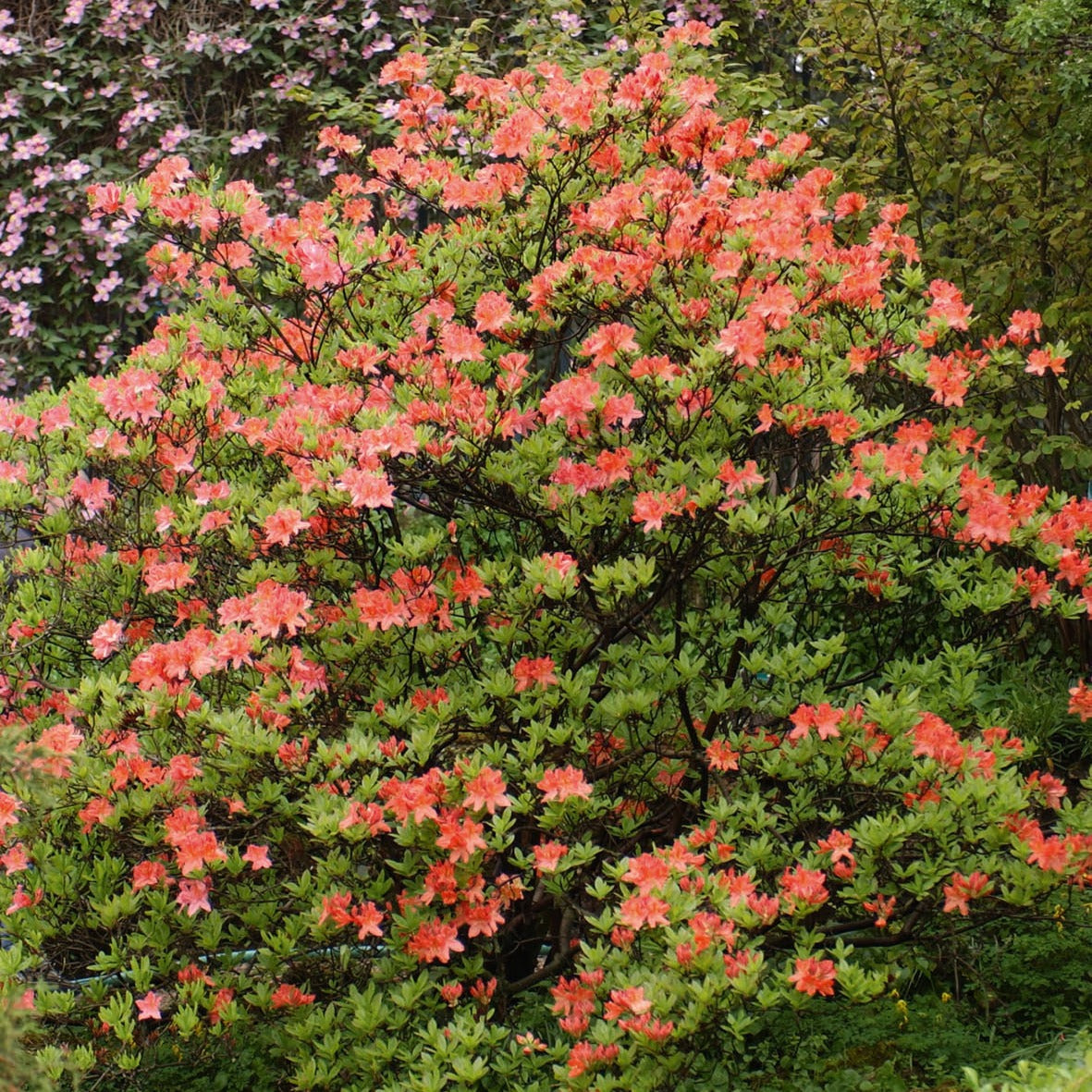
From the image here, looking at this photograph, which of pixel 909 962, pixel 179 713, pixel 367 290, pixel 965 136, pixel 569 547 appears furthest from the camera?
pixel 965 136

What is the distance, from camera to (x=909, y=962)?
3.36 m

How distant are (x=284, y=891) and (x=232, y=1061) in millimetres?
476

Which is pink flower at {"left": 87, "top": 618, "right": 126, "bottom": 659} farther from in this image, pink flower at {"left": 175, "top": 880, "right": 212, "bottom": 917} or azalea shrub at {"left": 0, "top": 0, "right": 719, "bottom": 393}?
azalea shrub at {"left": 0, "top": 0, "right": 719, "bottom": 393}

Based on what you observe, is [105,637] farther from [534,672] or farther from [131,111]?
[131,111]

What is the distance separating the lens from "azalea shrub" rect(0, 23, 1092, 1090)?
8.77 feet

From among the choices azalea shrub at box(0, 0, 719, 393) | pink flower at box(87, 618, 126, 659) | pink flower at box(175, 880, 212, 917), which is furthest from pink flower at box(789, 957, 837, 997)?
azalea shrub at box(0, 0, 719, 393)

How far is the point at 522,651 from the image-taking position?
311 cm

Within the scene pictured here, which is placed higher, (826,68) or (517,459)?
(826,68)

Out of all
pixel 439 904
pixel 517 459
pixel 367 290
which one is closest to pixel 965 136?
pixel 367 290

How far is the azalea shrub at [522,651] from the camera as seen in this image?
8.77ft

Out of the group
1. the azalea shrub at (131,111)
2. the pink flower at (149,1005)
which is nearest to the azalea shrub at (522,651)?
the pink flower at (149,1005)

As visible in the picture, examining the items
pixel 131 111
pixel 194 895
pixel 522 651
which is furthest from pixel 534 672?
pixel 131 111

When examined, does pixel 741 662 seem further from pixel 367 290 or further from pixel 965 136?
pixel 965 136

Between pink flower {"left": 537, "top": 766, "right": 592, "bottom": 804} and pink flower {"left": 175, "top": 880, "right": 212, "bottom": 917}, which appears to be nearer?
pink flower {"left": 537, "top": 766, "right": 592, "bottom": 804}
